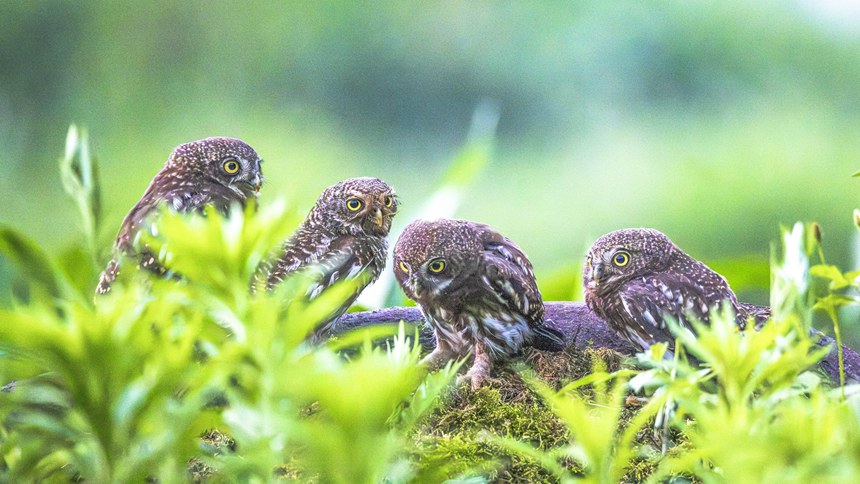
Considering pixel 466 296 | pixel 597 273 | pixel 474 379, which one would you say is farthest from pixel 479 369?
pixel 597 273

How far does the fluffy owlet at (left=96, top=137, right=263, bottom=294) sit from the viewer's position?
1453 millimetres

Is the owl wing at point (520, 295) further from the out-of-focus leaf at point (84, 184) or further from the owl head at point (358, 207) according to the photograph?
the out-of-focus leaf at point (84, 184)

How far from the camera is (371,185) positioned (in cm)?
148

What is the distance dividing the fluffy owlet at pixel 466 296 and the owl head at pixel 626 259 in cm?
11

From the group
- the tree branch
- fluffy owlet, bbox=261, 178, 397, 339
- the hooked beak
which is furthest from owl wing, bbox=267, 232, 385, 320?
the hooked beak

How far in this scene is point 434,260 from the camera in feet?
4.52

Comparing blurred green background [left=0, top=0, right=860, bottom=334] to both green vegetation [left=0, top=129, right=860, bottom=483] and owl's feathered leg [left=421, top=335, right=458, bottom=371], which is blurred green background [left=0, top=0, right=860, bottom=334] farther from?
green vegetation [left=0, top=129, right=860, bottom=483]

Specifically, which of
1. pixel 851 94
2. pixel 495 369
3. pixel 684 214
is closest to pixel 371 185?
pixel 495 369

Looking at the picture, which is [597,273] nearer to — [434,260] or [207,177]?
[434,260]

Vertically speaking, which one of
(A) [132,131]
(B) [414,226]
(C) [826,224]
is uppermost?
(A) [132,131]

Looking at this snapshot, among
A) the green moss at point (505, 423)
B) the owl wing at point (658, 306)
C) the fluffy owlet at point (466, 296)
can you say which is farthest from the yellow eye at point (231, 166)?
the owl wing at point (658, 306)

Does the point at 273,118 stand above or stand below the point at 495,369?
above

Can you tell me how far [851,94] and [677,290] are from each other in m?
2.67

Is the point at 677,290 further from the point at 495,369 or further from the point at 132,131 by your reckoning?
the point at 132,131
